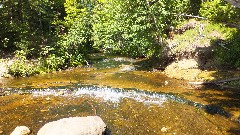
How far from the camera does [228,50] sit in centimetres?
1939

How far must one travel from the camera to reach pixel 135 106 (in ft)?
46.7

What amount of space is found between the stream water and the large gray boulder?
3.67 feet

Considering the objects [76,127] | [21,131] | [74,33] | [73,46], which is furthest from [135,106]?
[73,46]

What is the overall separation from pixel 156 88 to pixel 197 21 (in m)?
9.98

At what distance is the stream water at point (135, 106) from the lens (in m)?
11.7

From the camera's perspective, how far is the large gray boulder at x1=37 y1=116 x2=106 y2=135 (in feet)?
31.9

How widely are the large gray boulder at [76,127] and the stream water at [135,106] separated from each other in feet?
3.67

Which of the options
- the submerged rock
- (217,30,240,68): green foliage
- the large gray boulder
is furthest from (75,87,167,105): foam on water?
(217,30,240,68): green foliage

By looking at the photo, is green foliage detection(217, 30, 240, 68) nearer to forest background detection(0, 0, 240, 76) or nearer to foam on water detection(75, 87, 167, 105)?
forest background detection(0, 0, 240, 76)

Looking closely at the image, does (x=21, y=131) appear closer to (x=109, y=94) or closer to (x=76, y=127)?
(x=76, y=127)

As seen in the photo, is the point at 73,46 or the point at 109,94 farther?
the point at 73,46

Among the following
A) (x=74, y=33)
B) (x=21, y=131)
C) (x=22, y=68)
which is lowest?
(x=22, y=68)

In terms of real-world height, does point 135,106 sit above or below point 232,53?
below

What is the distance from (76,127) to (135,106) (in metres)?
4.97
